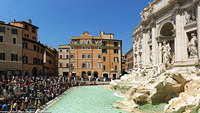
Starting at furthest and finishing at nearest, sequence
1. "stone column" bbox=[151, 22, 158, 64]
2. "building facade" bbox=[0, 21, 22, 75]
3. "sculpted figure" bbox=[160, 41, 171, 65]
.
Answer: "building facade" bbox=[0, 21, 22, 75] < "stone column" bbox=[151, 22, 158, 64] < "sculpted figure" bbox=[160, 41, 171, 65]

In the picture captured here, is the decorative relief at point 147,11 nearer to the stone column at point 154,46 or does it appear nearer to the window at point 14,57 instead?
the stone column at point 154,46

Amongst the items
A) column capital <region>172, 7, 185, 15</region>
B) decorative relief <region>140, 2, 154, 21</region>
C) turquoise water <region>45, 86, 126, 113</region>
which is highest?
decorative relief <region>140, 2, 154, 21</region>

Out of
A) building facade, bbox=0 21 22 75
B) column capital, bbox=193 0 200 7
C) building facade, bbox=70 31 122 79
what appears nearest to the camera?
column capital, bbox=193 0 200 7

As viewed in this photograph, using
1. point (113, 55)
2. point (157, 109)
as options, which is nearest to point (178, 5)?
point (157, 109)

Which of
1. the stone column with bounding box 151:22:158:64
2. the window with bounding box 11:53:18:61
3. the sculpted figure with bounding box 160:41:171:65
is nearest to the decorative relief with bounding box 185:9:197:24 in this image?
the sculpted figure with bounding box 160:41:171:65

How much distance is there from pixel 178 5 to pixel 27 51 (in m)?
28.6

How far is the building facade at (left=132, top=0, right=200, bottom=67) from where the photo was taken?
17250 millimetres

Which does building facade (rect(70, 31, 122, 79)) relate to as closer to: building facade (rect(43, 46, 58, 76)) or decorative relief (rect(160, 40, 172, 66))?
building facade (rect(43, 46, 58, 76))

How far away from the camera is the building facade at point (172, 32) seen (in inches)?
679

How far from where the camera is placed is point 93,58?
1950 inches

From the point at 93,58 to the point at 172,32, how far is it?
29.9 metres

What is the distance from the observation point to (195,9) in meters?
17.1

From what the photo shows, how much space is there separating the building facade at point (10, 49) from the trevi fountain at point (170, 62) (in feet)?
66.0

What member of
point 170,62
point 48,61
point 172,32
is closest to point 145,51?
point 172,32
